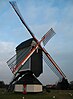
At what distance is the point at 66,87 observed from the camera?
2179 inches

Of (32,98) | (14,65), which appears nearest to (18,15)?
(14,65)

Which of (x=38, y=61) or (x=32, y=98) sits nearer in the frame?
(x=32, y=98)

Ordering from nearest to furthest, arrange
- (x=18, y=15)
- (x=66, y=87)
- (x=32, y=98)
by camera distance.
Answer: (x=32, y=98) < (x=18, y=15) < (x=66, y=87)

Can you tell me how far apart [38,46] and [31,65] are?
13.4ft

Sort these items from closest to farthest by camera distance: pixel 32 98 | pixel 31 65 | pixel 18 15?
1. pixel 32 98
2. pixel 31 65
3. pixel 18 15

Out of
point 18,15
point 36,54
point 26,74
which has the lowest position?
point 26,74

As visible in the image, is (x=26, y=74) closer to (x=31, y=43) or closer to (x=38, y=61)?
(x=38, y=61)

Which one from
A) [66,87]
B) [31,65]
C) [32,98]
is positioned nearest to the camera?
[32,98]

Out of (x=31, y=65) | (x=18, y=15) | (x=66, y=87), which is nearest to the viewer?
(x=31, y=65)

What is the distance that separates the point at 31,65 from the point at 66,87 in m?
19.0

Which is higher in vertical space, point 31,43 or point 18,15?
point 18,15

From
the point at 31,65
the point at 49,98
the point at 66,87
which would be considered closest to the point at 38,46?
the point at 31,65

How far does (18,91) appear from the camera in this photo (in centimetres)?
4153

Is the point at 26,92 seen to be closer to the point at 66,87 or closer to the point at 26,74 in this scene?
the point at 26,74
